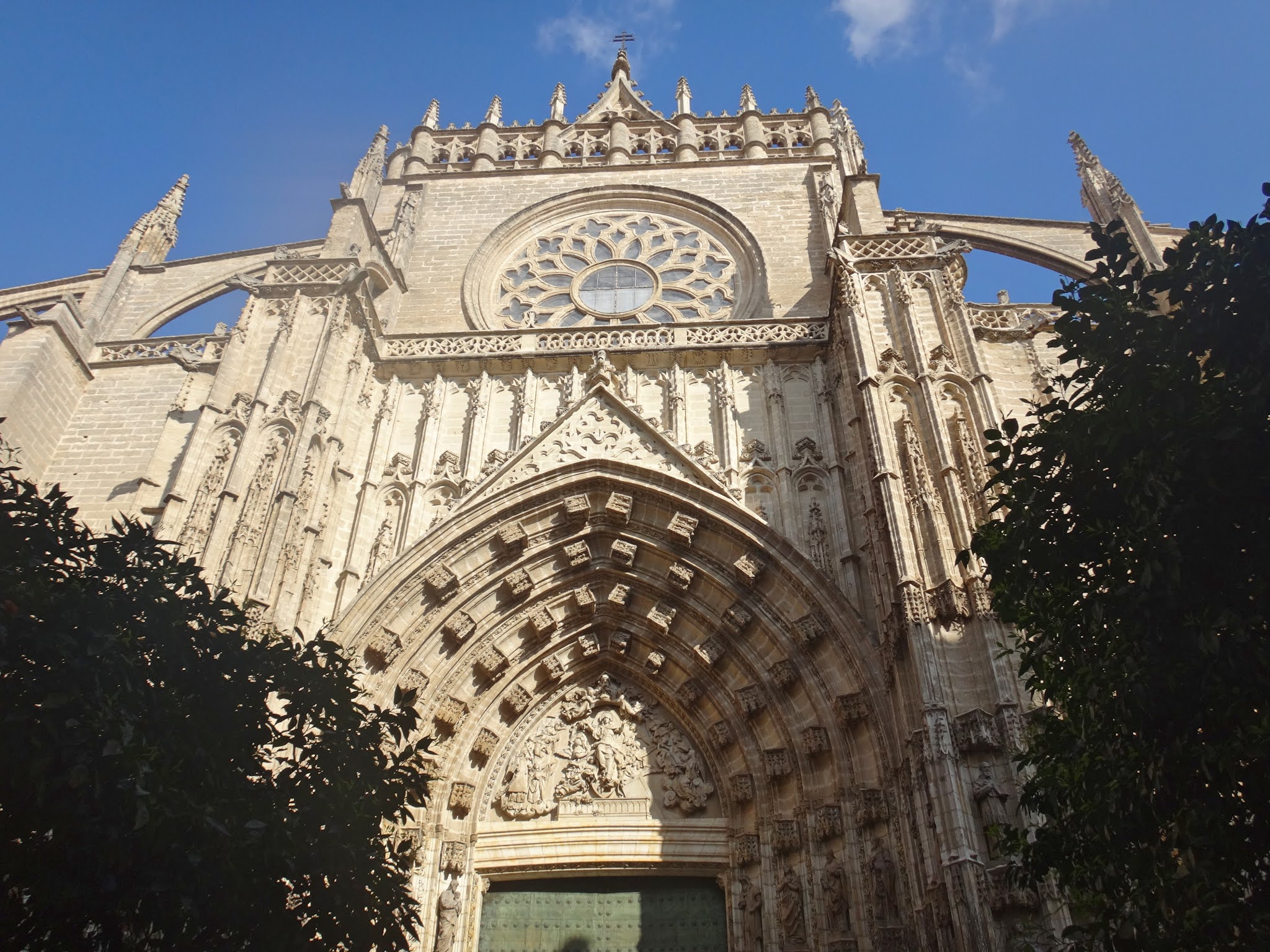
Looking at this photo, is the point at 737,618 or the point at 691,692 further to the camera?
the point at 691,692

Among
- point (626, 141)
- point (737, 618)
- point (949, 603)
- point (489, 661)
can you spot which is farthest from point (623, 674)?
point (626, 141)

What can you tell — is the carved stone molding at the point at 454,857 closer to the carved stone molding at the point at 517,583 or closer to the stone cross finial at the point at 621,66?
the carved stone molding at the point at 517,583

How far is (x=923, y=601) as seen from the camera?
28.5ft

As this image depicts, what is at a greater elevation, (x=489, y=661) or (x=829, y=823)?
(x=489, y=661)

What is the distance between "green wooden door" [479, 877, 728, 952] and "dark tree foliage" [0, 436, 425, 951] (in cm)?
389

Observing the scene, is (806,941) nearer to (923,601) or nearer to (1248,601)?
(923,601)

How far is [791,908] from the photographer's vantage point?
9.23 m

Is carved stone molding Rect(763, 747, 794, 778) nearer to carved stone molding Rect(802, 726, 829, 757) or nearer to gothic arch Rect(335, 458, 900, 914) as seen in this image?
gothic arch Rect(335, 458, 900, 914)

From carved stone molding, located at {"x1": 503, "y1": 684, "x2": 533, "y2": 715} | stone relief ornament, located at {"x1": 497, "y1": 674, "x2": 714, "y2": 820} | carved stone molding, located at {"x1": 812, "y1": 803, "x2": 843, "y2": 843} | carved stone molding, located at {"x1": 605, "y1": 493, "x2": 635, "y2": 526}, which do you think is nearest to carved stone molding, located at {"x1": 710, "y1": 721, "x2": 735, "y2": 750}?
stone relief ornament, located at {"x1": 497, "y1": 674, "x2": 714, "y2": 820}

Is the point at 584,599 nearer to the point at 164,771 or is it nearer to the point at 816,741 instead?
the point at 816,741

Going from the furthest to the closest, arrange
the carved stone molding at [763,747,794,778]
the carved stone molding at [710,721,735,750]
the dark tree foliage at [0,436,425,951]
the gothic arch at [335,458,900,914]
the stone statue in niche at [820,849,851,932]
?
the carved stone molding at [710,721,735,750] → the carved stone molding at [763,747,794,778] → the gothic arch at [335,458,900,914] → the stone statue in niche at [820,849,851,932] → the dark tree foliage at [0,436,425,951]

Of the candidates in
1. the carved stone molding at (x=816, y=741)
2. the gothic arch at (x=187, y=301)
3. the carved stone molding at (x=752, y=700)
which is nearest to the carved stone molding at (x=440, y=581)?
the carved stone molding at (x=752, y=700)

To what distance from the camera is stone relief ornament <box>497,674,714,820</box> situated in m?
10.7

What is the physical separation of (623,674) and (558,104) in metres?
13.4
